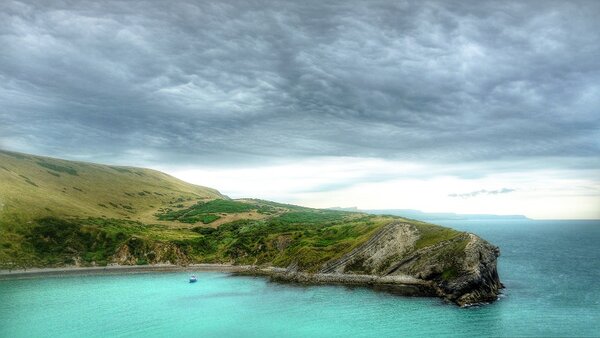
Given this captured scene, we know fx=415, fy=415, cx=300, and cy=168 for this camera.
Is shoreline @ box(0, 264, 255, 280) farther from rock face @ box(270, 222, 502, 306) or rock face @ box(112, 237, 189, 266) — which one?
rock face @ box(270, 222, 502, 306)

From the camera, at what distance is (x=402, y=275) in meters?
116

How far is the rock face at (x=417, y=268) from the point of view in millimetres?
98562

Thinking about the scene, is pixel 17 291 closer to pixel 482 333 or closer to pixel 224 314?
pixel 224 314

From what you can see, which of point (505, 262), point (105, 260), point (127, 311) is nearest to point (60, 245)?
point (105, 260)

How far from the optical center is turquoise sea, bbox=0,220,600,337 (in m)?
75.8

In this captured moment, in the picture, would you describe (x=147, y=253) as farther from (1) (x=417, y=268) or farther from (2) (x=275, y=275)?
(1) (x=417, y=268)

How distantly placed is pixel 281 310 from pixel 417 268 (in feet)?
140

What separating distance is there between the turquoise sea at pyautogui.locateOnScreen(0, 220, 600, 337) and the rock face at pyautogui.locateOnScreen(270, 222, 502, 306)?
564cm

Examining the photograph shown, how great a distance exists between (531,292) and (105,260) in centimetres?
15693

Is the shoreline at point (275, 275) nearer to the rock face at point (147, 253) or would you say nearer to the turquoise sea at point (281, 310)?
the rock face at point (147, 253)

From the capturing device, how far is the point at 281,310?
9200cm

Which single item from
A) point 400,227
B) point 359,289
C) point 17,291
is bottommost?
point 17,291

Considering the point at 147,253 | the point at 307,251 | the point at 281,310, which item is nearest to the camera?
the point at 281,310

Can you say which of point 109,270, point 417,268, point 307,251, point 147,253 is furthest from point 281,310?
point 147,253
